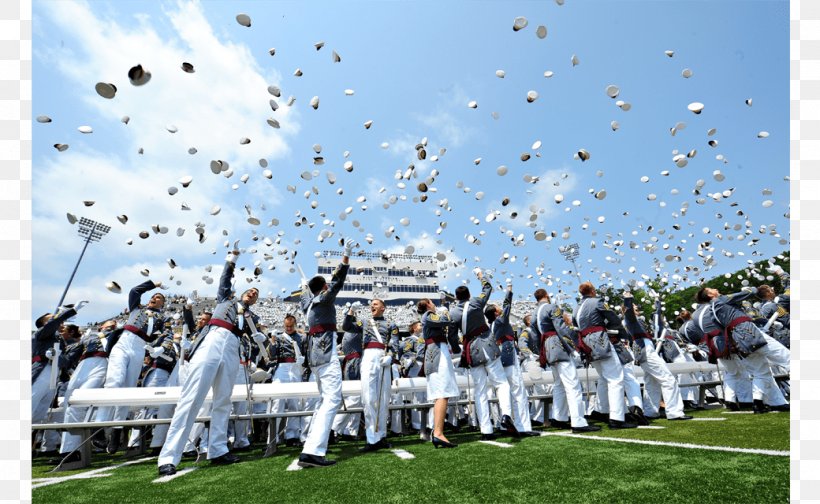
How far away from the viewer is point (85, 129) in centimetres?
699

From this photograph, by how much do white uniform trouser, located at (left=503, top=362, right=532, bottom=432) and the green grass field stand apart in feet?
3.67

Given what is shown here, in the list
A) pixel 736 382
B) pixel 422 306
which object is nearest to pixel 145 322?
pixel 422 306

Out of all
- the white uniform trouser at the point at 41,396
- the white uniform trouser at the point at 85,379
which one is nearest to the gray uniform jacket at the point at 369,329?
the white uniform trouser at the point at 85,379

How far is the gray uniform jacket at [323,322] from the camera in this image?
533 centimetres

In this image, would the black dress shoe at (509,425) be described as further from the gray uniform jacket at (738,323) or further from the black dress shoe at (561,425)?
the gray uniform jacket at (738,323)

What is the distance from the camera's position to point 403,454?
5188mm

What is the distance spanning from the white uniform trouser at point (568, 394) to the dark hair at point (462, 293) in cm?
220

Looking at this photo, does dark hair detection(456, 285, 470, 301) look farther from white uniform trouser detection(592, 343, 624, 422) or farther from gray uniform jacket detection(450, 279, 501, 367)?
white uniform trouser detection(592, 343, 624, 422)

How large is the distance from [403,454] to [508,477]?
6.93ft

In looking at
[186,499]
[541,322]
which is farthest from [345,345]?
[186,499]

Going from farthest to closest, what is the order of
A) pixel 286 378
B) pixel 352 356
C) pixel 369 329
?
pixel 286 378, pixel 352 356, pixel 369 329

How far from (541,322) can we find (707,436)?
10.4ft

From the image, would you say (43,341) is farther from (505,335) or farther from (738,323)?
(738,323)

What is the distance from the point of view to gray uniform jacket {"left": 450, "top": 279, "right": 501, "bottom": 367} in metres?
6.46
